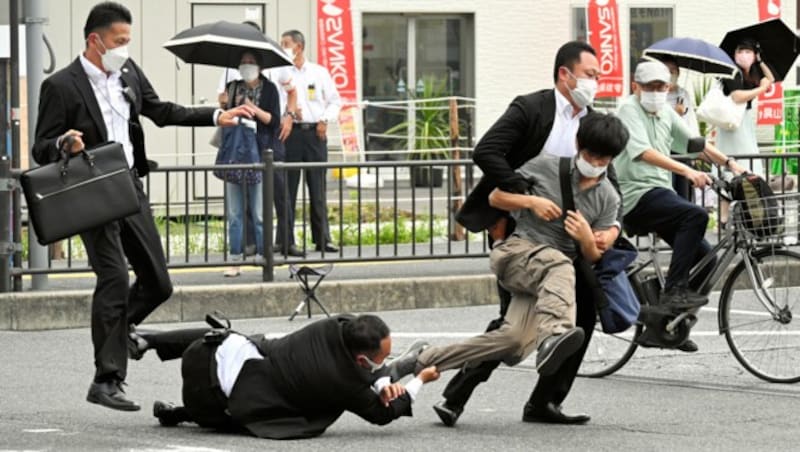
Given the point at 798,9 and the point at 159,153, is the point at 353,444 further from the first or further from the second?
the point at 798,9

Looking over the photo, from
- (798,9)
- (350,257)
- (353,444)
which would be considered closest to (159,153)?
(350,257)

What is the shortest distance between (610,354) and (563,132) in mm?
2234

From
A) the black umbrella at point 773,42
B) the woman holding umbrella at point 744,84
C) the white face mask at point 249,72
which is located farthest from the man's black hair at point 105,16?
the black umbrella at point 773,42

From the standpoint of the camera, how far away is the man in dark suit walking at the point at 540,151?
895 centimetres

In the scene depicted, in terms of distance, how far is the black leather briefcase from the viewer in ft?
29.1

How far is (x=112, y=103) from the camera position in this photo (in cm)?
928

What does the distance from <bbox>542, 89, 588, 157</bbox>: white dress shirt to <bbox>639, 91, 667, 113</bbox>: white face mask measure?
5.12 feet

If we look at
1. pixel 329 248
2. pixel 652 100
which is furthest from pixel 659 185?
pixel 329 248

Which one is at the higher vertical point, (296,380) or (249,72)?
(249,72)

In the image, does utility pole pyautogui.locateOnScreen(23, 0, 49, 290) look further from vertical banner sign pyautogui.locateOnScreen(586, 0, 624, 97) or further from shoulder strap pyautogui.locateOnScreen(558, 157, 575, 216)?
vertical banner sign pyautogui.locateOnScreen(586, 0, 624, 97)

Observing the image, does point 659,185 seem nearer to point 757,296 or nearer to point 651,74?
point 651,74

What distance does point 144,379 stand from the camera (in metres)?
10.6

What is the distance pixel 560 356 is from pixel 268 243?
6025 millimetres

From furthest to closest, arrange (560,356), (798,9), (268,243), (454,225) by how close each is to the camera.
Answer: (798,9) → (454,225) → (268,243) → (560,356)
